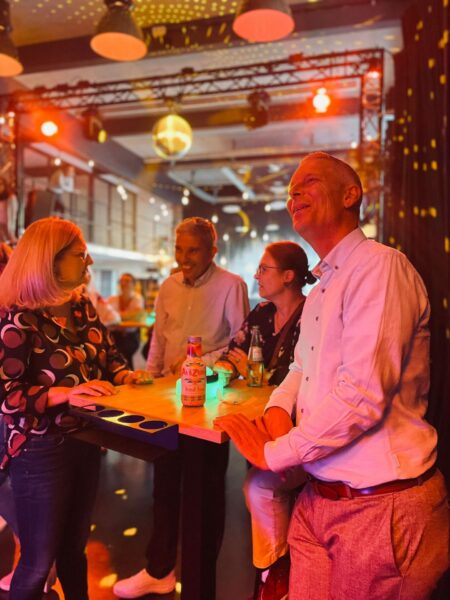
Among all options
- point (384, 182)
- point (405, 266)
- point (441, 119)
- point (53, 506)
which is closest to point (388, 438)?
point (405, 266)

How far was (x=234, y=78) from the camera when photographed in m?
5.51

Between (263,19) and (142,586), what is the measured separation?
154 inches

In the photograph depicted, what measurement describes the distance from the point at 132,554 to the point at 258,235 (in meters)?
13.7

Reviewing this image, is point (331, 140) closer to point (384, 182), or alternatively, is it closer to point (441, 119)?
point (384, 182)

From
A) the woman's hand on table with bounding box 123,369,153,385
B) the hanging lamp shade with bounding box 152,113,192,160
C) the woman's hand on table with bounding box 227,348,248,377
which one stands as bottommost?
the woman's hand on table with bounding box 123,369,153,385

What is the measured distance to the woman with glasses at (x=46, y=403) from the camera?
1646 mm

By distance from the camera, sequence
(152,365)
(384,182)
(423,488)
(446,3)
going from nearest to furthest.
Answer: (423,488), (152,365), (446,3), (384,182)

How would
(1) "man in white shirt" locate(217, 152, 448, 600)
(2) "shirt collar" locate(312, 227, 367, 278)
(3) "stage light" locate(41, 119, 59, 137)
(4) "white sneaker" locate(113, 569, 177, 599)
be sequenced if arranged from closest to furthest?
(1) "man in white shirt" locate(217, 152, 448, 600)
(2) "shirt collar" locate(312, 227, 367, 278)
(4) "white sneaker" locate(113, 569, 177, 599)
(3) "stage light" locate(41, 119, 59, 137)

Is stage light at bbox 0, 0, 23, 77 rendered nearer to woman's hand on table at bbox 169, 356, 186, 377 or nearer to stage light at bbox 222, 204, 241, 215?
woman's hand on table at bbox 169, 356, 186, 377

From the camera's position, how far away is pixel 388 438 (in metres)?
1.23

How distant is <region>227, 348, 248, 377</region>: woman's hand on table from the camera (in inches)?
87.9

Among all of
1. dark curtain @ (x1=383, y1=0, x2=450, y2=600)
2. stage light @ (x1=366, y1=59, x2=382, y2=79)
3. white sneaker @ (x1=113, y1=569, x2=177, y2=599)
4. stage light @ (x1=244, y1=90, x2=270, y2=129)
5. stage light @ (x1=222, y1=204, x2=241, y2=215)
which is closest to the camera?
white sneaker @ (x1=113, y1=569, x2=177, y2=599)

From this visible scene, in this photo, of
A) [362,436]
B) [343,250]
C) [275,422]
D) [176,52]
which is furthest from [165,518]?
[176,52]

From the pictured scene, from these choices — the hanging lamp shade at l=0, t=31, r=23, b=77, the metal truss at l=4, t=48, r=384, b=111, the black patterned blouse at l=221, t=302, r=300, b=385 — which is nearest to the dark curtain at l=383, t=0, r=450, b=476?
the metal truss at l=4, t=48, r=384, b=111
